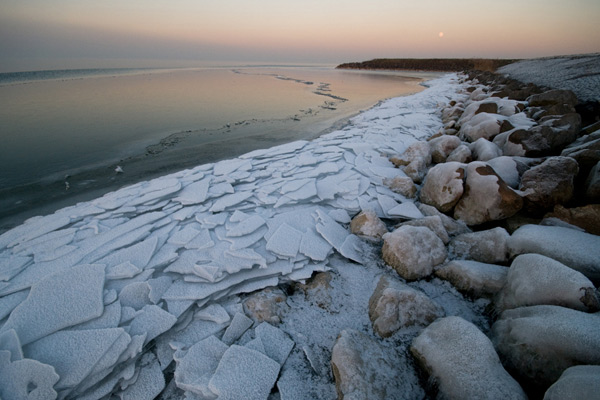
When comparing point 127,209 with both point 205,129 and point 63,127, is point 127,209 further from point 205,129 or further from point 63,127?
point 63,127

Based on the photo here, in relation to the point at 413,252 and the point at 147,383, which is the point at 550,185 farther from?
the point at 147,383

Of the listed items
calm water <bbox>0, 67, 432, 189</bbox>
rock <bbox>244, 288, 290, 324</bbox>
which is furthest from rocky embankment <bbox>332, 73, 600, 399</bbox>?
calm water <bbox>0, 67, 432, 189</bbox>

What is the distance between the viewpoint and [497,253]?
1.70 metres

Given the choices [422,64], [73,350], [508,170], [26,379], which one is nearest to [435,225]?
[508,170]

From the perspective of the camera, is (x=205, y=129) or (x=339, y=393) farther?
(x=205, y=129)

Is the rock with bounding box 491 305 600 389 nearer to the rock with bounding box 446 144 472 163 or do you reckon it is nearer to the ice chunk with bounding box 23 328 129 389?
the ice chunk with bounding box 23 328 129 389

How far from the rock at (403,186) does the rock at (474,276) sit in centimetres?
102

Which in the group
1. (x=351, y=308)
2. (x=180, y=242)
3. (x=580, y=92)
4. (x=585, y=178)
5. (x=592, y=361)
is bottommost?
(x=351, y=308)

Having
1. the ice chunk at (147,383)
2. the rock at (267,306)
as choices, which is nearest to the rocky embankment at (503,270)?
the rock at (267,306)

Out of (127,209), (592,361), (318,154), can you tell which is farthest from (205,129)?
(592,361)

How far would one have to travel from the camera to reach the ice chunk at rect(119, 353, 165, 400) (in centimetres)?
113

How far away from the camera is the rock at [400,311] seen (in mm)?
1354

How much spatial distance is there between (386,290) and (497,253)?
91 cm

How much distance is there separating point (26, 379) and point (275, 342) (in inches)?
40.7
